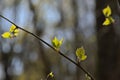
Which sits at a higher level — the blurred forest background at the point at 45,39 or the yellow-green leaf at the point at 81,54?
the yellow-green leaf at the point at 81,54

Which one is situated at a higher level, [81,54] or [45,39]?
[81,54]

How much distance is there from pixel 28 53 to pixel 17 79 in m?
0.64

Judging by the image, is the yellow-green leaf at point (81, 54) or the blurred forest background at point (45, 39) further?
the blurred forest background at point (45, 39)

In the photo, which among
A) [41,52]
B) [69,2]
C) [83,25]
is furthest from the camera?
[41,52]

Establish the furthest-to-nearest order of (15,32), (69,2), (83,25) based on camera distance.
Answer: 1. (69,2)
2. (83,25)
3. (15,32)

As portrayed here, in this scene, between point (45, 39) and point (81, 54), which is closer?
point (81, 54)

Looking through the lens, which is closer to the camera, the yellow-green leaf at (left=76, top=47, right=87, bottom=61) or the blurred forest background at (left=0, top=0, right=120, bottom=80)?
the yellow-green leaf at (left=76, top=47, right=87, bottom=61)

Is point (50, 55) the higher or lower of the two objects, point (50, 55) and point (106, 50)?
the lower

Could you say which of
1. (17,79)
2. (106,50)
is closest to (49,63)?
(17,79)

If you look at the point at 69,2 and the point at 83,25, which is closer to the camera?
the point at 83,25

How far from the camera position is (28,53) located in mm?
8602

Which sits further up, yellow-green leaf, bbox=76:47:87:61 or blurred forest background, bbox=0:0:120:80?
yellow-green leaf, bbox=76:47:87:61

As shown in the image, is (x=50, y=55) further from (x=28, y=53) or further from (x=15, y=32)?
(x=15, y=32)

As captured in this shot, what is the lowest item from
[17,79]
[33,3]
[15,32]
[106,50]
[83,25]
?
[17,79]
